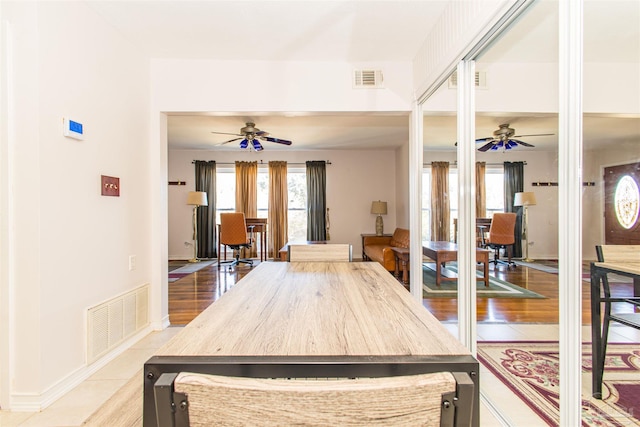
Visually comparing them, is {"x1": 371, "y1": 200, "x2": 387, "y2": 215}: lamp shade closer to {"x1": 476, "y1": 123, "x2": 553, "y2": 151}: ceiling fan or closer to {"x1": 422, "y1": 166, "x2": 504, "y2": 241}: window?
{"x1": 422, "y1": 166, "x2": 504, "y2": 241}: window

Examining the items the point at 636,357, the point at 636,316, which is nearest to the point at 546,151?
the point at 636,316

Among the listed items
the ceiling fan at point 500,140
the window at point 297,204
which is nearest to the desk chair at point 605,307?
the ceiling fan at point 500,140

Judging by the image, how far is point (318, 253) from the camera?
2.27m

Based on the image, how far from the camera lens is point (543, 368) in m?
2.00

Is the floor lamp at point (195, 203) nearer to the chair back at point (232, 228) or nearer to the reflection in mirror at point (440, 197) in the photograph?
the chair back at point (232, 228)

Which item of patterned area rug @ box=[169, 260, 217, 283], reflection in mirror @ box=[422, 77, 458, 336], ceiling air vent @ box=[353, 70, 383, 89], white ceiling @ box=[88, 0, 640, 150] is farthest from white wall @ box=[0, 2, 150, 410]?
patterned area rug @ box=[169, 260, 217, 283]

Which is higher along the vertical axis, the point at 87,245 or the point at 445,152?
the point at 445,152

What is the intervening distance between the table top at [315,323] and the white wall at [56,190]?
139cm

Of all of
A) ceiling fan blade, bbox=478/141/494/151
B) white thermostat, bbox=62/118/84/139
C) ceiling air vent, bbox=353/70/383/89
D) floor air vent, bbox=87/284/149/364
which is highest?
ceiling air vent, bbox=353/70/383/89

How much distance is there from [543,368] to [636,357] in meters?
0.88

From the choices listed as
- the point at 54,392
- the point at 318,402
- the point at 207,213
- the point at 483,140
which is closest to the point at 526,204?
the point at 483,140

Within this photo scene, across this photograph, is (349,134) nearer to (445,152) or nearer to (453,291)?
(445,152)

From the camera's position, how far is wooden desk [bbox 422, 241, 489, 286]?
211 cm

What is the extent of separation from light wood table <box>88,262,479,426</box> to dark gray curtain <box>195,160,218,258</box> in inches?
245
